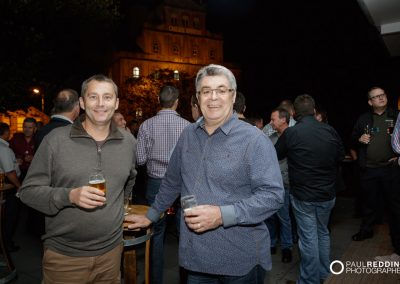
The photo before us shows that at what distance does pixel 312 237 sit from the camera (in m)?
4.14

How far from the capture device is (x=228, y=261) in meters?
2.19

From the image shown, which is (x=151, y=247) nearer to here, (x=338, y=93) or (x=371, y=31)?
(x=371, y=31)

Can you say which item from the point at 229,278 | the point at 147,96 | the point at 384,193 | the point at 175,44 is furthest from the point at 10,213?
the point at 175,44

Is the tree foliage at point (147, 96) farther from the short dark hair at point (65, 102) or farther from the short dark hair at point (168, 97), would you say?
the short dark hair at point (168, 97)

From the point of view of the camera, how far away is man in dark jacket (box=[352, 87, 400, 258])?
5531mm

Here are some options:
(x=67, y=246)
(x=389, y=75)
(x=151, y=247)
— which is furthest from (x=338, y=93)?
(x=67, y=246)

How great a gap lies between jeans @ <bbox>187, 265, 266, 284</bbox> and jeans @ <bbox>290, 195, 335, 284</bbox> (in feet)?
6.76

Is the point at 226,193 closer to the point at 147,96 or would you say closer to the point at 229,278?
the point at 229,278

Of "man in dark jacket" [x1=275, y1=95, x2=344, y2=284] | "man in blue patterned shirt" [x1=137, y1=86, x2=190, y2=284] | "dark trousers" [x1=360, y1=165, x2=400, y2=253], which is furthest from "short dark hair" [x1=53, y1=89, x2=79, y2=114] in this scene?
"dark trousers" [x1=360, y1=165, x2=400, y2=253]

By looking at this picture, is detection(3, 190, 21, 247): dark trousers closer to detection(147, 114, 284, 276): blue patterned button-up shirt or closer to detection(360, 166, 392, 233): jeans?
detection(147, 114, 284, 276): blue patterned button-up shirt

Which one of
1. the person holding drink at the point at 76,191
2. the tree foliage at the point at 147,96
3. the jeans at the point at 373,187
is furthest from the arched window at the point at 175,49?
the person holding drink at the point at 76,191

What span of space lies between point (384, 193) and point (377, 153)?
26.5 inches

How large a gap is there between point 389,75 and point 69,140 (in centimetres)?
2007

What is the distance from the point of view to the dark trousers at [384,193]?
17.2ft
